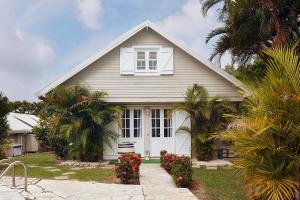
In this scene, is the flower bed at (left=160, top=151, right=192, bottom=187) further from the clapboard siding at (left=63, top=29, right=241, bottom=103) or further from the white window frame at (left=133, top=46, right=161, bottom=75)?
the white window frame at (left=133, top=46, right=161, bottom=75)

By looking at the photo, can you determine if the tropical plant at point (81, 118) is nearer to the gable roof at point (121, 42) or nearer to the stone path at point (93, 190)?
the gable roof at point (121, 42)

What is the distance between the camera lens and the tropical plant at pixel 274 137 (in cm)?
657

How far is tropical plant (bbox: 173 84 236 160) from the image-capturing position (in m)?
16.7

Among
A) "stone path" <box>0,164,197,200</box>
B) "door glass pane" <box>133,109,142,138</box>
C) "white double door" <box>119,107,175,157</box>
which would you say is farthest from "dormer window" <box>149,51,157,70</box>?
"stone path" <box>0,164,197,200</box>

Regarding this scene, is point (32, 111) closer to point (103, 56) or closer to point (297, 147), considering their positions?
point (103, 56)

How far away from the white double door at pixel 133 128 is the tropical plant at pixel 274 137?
1121cm

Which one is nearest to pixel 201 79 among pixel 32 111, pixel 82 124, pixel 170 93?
pixel 170 93

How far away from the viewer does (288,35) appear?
14.6m

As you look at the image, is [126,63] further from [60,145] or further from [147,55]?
[60,145]

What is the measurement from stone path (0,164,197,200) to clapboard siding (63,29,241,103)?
5962 mm

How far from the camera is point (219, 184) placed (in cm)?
1212

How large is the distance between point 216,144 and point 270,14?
5.94 metres

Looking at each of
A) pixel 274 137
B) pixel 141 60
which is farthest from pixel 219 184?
pixel 141 60

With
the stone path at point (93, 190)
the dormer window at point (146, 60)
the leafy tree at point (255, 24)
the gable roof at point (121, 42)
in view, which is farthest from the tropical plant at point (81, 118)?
the leafy tree at point (255, 24)
